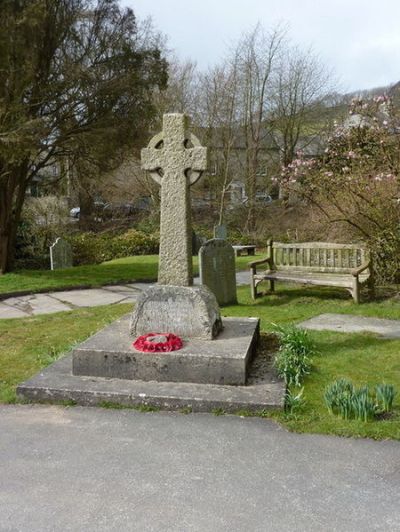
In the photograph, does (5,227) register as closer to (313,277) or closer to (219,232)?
(313,277)

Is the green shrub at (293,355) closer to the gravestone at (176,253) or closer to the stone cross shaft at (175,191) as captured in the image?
the gravestone at (176,253)

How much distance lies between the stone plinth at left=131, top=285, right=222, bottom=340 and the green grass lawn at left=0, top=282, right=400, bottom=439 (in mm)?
1130

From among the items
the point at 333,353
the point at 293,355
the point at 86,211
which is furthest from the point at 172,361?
the point at 86,211

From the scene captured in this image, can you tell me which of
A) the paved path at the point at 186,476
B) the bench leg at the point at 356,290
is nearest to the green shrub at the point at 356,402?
the paved path at the point at 186,476

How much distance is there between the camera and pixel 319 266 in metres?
10.2

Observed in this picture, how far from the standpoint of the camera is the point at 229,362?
4656 mm

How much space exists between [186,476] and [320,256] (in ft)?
24.6

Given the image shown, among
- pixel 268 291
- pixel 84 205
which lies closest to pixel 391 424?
pixel 268 291

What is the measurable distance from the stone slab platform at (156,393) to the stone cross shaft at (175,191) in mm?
1199

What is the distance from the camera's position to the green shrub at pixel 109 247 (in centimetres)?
1978

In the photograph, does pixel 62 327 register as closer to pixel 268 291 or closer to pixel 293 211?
pixel 268 291

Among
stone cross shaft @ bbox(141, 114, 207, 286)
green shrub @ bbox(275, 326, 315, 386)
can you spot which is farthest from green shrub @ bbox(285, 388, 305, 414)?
stone cross shaft @ bbox(141, 114, 207, 286)

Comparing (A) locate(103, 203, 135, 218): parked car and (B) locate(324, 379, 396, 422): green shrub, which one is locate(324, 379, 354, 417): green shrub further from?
(A) locate(103, 203, 135, 218): parked car

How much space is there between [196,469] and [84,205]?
2577cm
